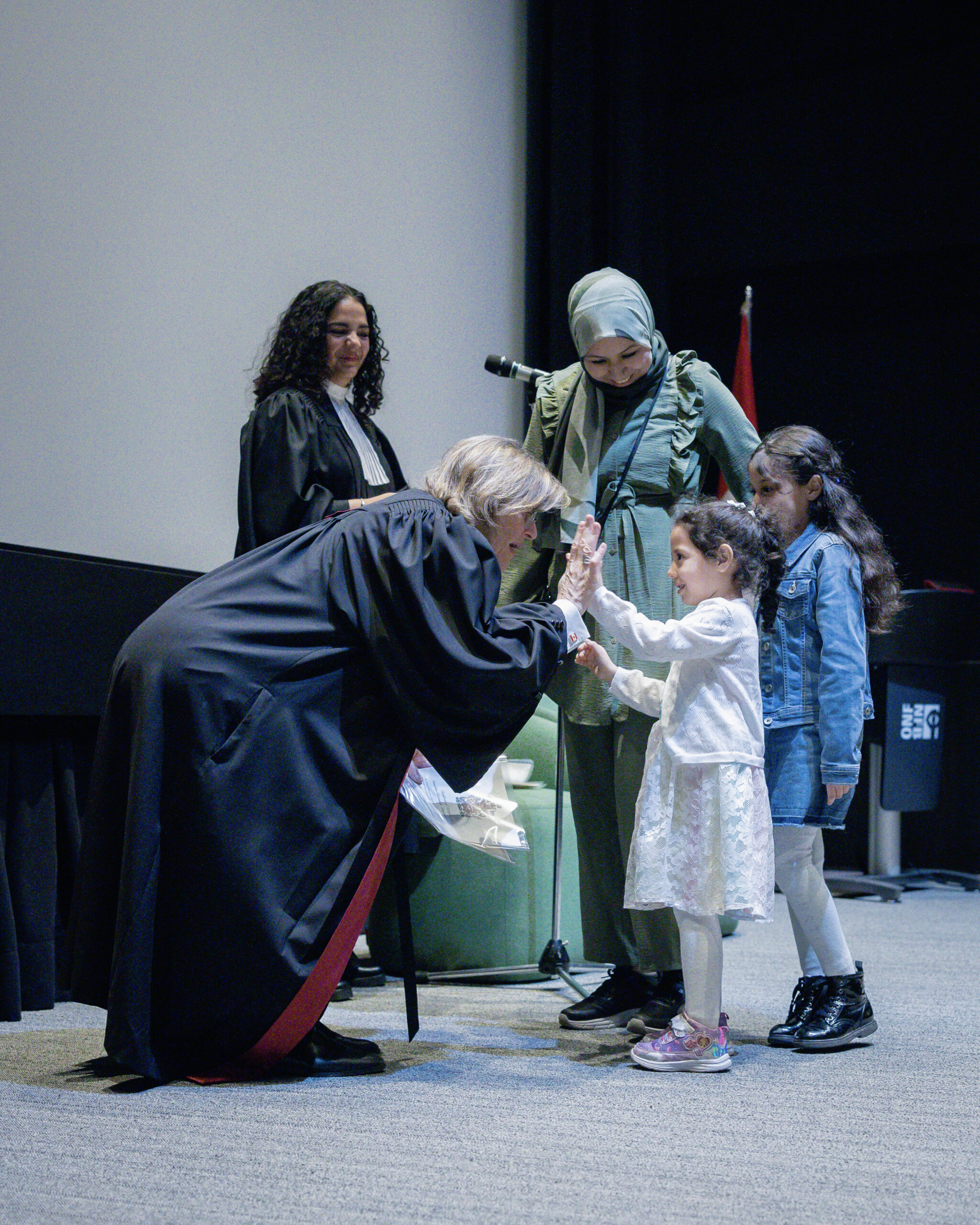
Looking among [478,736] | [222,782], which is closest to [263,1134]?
[222,782]

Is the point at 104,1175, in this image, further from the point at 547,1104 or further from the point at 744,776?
the point at 744,776

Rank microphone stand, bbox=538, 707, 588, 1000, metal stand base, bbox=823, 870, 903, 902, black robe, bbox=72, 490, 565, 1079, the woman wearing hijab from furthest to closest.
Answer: metal stand base, bbox=823, 870, 903, 902, microphone stand, bbox=538, 707, 588, 1000, the woman wearing hijab, black robe, bbox=72, 490, 565, 1079

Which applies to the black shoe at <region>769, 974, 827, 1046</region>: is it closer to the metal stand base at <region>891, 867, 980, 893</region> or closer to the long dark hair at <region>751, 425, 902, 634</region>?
the long dark hair at <region>751, 425, 902, 634</region>

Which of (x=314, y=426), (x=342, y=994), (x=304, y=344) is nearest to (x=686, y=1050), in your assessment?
(x=342, y=994)

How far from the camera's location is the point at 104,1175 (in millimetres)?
1574

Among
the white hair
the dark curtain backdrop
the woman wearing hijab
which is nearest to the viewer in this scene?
the white hair

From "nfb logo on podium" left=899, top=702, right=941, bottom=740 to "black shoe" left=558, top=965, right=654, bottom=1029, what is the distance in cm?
281

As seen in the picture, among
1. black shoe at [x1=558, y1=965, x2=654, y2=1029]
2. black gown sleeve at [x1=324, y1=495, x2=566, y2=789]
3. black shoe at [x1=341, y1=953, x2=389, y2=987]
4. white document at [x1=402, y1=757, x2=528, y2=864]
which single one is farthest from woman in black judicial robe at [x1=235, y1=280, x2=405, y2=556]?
black shoe at [x1=558, y1=965, x2=654, y2=1029]

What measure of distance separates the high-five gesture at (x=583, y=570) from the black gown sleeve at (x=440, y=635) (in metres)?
0.18

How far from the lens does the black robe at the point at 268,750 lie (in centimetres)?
196

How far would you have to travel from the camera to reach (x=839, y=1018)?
7.85 ft

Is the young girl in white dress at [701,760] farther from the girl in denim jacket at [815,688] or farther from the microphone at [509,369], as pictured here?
the microphone at [509,369]

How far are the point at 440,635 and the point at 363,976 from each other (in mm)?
1338

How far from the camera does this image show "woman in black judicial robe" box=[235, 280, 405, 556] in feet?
9.47
